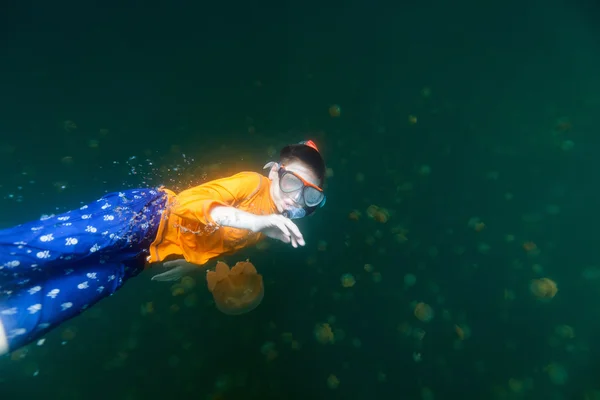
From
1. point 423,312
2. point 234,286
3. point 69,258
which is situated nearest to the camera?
point 69,258

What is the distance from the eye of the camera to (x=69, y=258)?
7.94 ft

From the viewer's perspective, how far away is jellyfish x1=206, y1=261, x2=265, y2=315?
4426 millimetres

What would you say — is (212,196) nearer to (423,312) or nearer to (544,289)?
(423,312)

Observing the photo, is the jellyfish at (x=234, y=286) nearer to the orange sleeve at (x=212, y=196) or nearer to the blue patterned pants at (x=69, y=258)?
the blue patterned pants at (x=69, y=258)

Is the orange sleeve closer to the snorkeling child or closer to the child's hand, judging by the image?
the snorkeling child

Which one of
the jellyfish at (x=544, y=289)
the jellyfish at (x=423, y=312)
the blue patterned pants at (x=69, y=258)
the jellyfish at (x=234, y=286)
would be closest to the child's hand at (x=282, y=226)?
the blue patterned pants at (x=69, y=258)

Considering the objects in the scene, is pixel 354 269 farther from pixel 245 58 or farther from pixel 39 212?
pixel 39 212

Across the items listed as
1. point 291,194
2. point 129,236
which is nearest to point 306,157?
point 291,194

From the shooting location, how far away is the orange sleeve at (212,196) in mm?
2271

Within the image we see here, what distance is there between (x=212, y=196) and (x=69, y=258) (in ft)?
3.67

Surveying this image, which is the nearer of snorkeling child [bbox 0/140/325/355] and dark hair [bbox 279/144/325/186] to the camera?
snorkeling child [bbox 0/140/325/355]

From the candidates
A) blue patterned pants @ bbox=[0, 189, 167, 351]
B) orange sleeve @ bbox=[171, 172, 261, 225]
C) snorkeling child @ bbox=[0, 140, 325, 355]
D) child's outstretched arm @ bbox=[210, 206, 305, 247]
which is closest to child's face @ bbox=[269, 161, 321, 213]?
snorkeling child @ bbox=[0, 140, 325, 355]

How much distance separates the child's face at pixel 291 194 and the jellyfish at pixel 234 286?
72.3 inches

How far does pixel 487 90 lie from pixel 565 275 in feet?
32.3
